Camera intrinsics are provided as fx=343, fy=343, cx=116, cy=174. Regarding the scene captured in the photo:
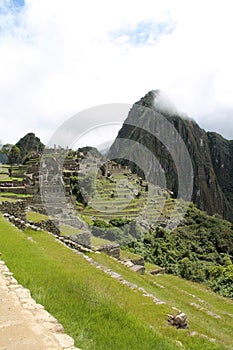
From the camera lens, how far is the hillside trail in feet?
12.9

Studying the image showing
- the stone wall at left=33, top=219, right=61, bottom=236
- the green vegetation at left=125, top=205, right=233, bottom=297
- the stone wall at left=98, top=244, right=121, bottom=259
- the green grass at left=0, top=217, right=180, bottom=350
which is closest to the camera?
the green grass at left=0, top=217, right=180, bottom=350

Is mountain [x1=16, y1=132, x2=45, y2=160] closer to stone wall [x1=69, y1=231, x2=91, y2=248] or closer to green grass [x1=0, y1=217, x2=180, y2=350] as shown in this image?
stone wall [x1=69, y1=231, x2=91, y2=248]

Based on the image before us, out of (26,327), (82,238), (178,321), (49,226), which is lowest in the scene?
(178,321)

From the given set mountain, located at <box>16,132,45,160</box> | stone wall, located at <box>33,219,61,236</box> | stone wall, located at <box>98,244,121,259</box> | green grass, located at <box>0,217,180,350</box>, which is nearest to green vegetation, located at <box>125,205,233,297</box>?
stone wall, located at <box>98,244,121,259</box>

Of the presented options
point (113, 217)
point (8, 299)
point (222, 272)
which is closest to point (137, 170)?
point (113, 217)

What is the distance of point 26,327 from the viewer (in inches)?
173

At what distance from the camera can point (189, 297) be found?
55.1 ft

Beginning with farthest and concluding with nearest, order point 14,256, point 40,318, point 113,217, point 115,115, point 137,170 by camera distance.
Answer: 1. point 137,170
2. point 113,217
3. point 115,115
4. point 14,256
5. point 40,318

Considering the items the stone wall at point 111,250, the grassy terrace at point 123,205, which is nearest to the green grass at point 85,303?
the stone wall at point 111,250

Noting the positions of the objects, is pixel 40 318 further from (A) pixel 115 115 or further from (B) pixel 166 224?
(B) pixel 166 224

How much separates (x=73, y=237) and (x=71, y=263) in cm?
601

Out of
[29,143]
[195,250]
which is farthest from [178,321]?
[29,143]

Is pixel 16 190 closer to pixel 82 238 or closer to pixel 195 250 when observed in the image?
pixel 82 238

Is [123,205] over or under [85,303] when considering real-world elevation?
over
